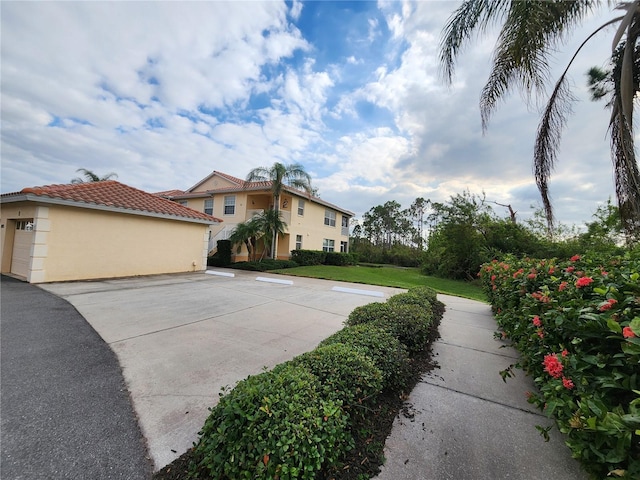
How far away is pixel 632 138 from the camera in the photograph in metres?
4.19

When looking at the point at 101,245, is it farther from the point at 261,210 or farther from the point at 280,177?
the point at 261,210

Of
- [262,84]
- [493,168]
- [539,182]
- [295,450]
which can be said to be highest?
[262,84]

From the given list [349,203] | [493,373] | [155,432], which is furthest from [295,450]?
[349,203]

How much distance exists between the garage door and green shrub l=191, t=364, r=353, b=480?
11.7 m

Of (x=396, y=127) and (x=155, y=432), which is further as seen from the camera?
(x=396, y=127)

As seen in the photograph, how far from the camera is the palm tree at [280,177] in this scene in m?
16.5

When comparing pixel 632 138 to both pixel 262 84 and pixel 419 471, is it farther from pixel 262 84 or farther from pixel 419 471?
pixel 262 84

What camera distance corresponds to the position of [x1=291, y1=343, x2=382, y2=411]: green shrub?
6.81 ft

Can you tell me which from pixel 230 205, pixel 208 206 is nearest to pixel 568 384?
pixel 230 205

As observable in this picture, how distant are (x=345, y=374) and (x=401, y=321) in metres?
1.74

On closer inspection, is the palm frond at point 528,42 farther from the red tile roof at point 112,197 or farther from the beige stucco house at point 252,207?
the beige stucco house at point 252,207

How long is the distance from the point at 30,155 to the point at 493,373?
21138 mm

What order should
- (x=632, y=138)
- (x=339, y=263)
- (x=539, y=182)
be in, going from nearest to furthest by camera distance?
(x=632, y=138) → (x=539, y=182) → (x=339, y=263)

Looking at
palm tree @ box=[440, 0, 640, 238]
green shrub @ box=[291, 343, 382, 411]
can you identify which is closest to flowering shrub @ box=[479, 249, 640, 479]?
green shrub @ box=[291, 343, 382, 411]
